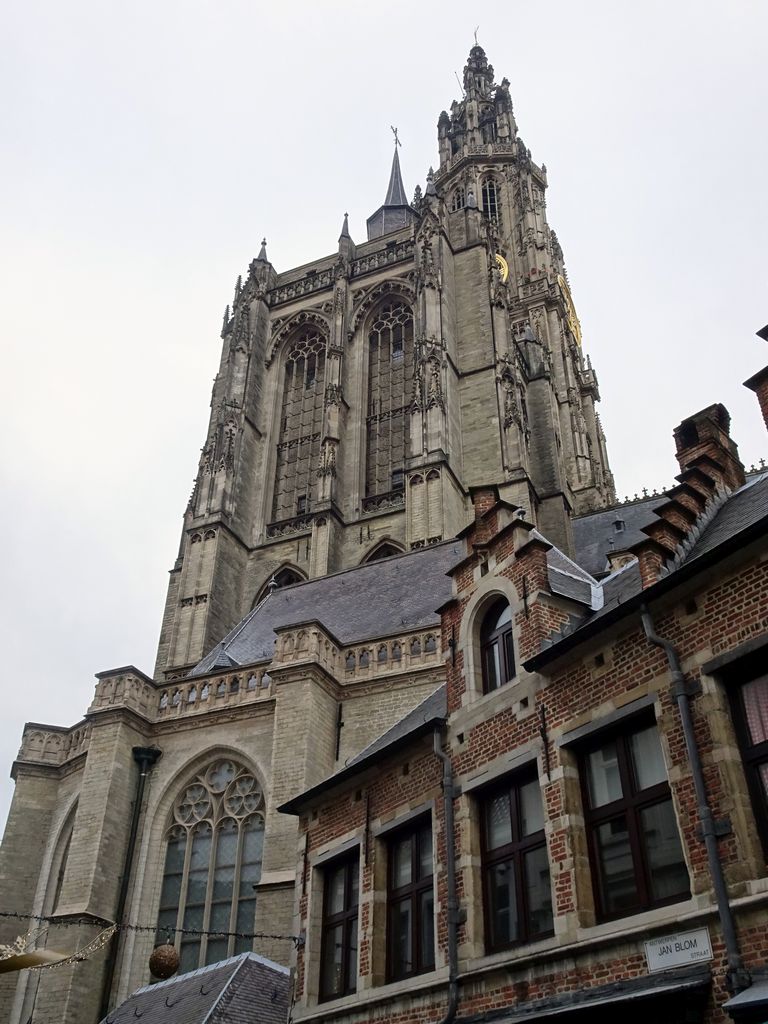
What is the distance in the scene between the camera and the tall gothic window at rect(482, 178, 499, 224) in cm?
6297

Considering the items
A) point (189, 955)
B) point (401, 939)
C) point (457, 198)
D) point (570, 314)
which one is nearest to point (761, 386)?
point (401, 939)

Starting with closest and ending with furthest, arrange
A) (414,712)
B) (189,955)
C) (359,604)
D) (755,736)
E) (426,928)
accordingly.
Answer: (755,736) → (426,928) → (414,712) → (189,955) → (359,604)

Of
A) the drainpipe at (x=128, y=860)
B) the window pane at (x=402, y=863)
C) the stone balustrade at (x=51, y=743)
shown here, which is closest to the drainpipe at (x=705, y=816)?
the window pane at (x=402, y=863)

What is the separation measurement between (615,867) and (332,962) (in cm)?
459

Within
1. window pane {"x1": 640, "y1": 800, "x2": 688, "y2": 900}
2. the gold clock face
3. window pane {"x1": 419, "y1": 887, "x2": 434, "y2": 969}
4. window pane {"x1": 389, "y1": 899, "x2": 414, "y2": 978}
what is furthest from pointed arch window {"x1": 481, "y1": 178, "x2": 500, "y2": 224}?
window pane {"x1": 640, "y1": 800, "x2": 688, "y2": 900}

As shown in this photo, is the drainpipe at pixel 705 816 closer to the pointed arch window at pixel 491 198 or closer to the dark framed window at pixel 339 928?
the dark framed window at pixel 339 928

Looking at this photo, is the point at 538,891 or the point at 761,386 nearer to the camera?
the point at 538,891

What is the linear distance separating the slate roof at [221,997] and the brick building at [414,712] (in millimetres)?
534

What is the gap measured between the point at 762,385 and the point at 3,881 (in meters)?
16.6

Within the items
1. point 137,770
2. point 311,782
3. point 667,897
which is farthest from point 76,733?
point 667,897

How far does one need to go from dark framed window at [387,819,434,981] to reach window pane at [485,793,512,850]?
100 centimetres

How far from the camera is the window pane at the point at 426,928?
9.99 m

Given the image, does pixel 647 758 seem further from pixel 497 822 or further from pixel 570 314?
pixel 570 314

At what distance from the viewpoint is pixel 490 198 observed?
63906 mm
